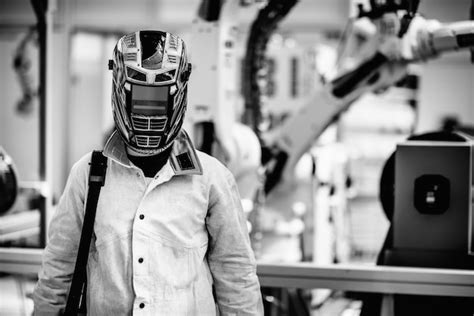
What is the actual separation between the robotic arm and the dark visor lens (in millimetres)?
2078

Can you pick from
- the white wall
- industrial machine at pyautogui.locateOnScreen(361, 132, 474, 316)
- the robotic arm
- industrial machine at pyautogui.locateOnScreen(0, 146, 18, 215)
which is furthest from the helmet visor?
the white wall

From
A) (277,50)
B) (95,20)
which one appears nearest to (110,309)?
(277,50)

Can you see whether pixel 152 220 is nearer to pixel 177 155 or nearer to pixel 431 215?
pixel 177 155

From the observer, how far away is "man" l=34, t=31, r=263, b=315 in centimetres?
254

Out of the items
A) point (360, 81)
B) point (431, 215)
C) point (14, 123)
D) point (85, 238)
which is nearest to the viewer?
point (85, 238)

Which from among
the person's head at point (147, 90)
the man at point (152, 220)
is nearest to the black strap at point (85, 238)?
the man at point (152, 220)

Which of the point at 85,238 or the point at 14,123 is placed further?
the point at 14,123

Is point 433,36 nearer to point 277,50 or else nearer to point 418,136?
point 418,136

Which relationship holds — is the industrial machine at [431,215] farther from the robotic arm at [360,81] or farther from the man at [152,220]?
the man at [152,220]

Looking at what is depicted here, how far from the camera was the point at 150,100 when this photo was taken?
260cm

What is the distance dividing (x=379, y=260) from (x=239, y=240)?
4.19 ft

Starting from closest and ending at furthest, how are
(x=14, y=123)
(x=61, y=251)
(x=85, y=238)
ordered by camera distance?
1. (x=85, y=238)
2. (x=61, y=251)
3. (x=14, y=123)

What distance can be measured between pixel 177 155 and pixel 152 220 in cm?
27

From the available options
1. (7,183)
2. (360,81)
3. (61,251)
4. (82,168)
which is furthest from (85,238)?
(360,81)
